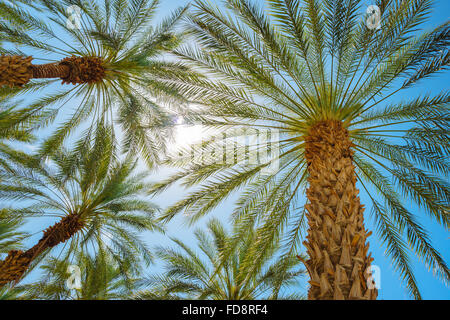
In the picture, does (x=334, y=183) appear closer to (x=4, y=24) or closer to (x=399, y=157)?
(x=399, y=157)

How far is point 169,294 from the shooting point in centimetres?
905

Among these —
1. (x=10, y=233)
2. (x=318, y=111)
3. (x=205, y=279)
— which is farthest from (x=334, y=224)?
(x=10, y=233)

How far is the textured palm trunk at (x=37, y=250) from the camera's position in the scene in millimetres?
6977

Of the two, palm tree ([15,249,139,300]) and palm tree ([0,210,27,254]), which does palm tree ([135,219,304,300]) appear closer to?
palm tree ([15,249,139,300])

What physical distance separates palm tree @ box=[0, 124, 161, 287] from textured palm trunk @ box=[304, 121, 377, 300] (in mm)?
5862

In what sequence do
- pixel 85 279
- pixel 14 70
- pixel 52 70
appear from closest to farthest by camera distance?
1. pixel 14 70
2. pixel 52 70
3. pixel 85 279

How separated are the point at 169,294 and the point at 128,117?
527 cm

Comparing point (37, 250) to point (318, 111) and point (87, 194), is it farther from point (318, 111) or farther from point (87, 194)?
point (318, 111)

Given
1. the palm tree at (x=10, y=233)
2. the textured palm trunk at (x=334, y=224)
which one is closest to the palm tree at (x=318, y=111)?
the textured palm trunk at (x=334, y=224)

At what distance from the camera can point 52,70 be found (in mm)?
6742

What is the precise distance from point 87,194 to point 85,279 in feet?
8.46

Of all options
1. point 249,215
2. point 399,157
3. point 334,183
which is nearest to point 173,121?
point 249,215

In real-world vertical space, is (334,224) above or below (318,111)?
below

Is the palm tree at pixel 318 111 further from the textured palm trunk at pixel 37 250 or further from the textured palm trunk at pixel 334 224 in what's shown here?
the textured palm trunk at pixel 37 250
